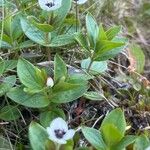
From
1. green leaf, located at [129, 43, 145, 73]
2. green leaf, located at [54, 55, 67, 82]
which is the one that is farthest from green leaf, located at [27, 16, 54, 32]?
green leaf, located at [129, 43, 145, 73]

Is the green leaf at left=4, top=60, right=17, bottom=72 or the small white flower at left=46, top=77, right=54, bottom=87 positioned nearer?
the small white flower at left=46, top=77, right=54, bottom=87

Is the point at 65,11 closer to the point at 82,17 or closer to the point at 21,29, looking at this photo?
the point at 21,29

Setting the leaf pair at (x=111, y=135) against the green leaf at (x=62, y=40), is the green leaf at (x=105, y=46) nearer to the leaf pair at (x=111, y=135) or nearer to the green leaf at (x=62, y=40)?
the green leaf at (x=62, y=40)

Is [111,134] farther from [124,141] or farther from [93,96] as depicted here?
[93,96]

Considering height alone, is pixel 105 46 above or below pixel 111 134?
above

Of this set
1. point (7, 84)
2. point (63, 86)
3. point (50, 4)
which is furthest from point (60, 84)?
point (50, 4)

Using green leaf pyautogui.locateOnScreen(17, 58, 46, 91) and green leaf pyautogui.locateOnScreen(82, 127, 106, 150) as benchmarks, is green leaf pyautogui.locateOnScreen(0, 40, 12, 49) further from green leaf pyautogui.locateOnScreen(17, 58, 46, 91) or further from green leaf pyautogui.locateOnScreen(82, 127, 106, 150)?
green leaf pyautogui.locateOnScreen(82, 127, 106, 150)

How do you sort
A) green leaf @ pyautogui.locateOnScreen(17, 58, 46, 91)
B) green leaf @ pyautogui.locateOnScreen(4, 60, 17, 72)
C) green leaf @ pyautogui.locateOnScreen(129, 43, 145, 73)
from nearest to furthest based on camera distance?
green leaf @ pyautogui.locateOnScreen(17, 58, 46, 91)
green leaf @ pyautogui.locateOnScreen(4, 60, 17, 72)
green leaf @ pyautogui.locateOnScreen(129, 43, 145, 73)
